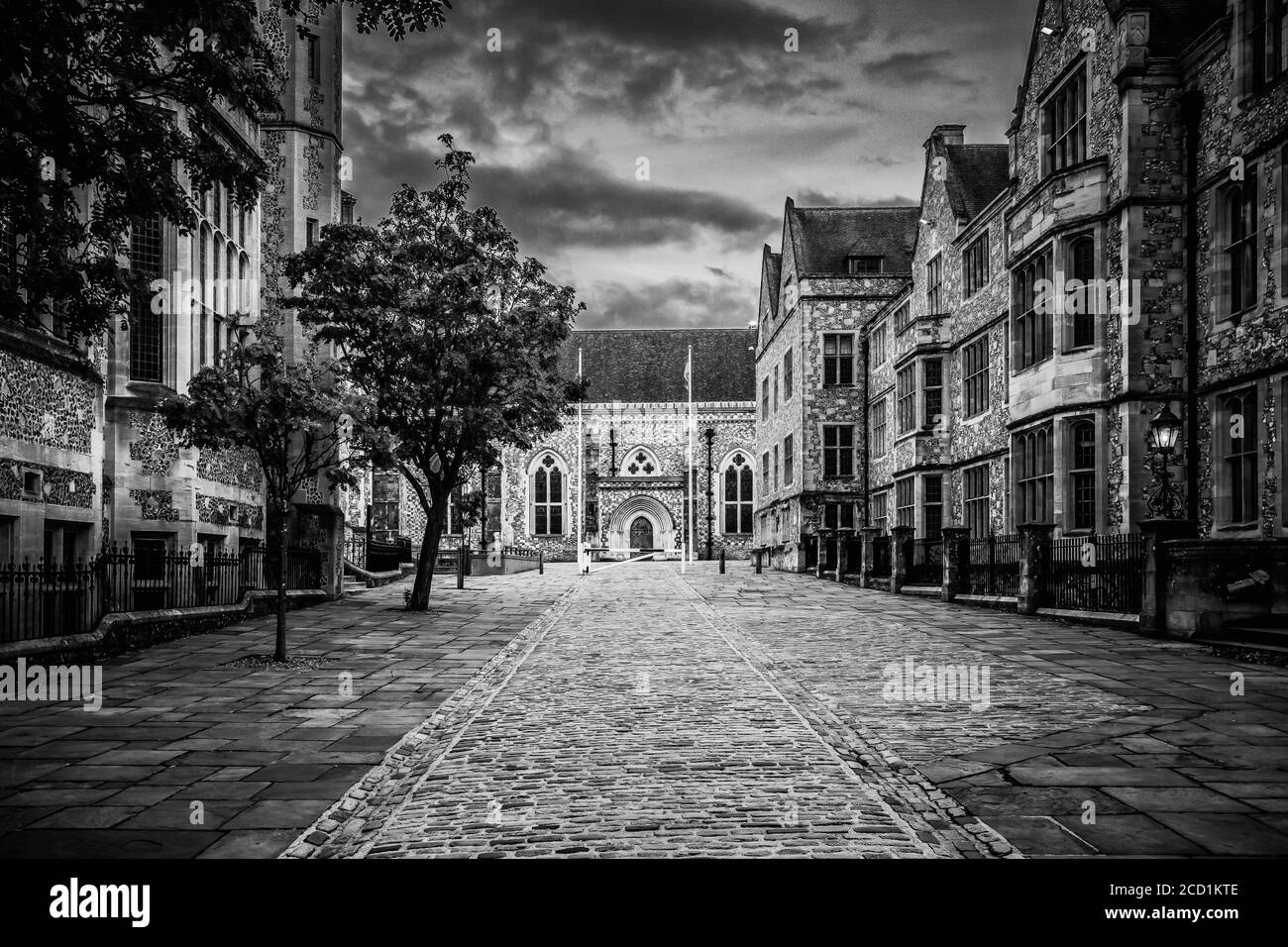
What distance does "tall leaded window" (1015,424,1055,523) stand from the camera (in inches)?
856

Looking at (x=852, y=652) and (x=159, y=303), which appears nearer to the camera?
(x=852, y=652)

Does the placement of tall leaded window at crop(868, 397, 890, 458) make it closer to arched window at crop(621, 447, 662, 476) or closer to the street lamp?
the street lamp

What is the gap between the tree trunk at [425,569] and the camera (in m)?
21.2

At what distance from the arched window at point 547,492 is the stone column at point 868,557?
34.0 metres

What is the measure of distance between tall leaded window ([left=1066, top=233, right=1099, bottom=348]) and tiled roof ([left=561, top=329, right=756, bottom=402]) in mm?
42923

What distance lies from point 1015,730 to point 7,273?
27.8 feet

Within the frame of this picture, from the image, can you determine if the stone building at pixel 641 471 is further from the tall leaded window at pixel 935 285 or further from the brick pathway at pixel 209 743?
the brick pathway at pixel 209 743

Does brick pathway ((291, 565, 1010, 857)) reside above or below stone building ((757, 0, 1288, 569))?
below

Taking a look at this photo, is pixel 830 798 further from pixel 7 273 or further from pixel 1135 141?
pixel 1135 141

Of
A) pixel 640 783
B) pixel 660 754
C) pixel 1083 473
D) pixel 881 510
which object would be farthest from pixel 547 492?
pixel 640 783

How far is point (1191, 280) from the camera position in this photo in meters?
18.6

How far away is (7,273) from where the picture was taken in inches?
315

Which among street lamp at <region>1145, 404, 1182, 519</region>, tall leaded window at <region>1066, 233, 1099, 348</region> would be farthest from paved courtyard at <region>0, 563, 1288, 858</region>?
tall leaded window at <region>1066, 233, 1099, 348</region>
